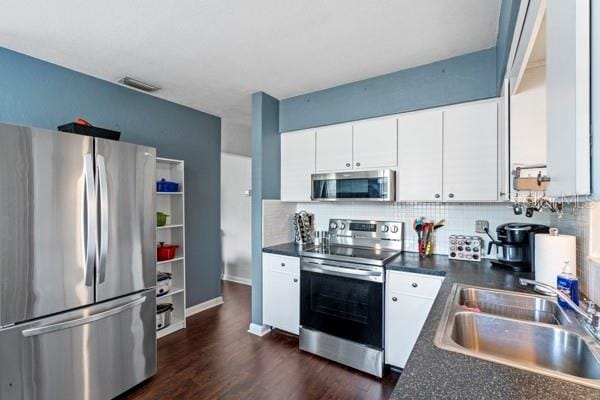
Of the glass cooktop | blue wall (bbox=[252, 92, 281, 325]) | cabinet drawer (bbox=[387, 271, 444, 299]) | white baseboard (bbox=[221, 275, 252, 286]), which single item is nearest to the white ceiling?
blue wall (bbox=[252, 92, 281, 325])

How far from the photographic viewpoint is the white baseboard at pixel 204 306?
3512 millimetres

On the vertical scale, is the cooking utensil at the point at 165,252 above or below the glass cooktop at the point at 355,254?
below

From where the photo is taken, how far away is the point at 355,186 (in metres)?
2.71

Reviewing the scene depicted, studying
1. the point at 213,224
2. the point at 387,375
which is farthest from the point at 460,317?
the point at 213,224

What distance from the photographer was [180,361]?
2.52 m

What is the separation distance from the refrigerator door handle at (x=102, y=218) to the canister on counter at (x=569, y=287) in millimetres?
→ 2497

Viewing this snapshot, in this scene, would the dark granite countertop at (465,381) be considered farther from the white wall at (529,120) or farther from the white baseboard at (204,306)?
the white baseboard at (204,306)

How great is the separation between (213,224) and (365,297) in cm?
228

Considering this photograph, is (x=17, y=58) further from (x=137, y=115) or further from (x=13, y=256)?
(x=13, y=256)

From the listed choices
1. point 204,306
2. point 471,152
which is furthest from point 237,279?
point 471,152

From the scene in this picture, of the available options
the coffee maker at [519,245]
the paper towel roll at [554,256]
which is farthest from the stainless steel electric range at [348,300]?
the paper towel roll at [554,256]

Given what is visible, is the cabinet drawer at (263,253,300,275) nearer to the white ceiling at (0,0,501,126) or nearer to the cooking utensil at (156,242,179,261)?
the cooking utensil at (156,242,179,261)

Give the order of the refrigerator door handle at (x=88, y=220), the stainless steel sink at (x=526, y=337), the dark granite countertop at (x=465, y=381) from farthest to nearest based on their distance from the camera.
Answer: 1. the refrigerator door handle at (x=88, y=220)
2. the stainless steel sink at (x=526, y=337)
3. the dark granite countertop at (x=465, y=381)

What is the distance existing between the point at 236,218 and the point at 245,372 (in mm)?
3103
